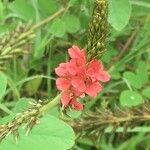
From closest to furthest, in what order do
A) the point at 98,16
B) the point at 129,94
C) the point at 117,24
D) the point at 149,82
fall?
the point at 98,16 → the point at 117,24 → the point at 129,94 → the point at 149,82

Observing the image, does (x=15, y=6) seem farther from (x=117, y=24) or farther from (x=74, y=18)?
(x=117, y=24)

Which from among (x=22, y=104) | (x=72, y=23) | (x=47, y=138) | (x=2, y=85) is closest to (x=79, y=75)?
(x=47, y=138)

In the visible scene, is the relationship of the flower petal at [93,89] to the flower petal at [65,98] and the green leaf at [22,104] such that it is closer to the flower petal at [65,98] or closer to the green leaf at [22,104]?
the flower petal at [65,98]

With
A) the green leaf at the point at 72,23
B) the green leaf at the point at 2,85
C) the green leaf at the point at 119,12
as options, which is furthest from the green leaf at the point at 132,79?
the green leaf at the point at 2,85

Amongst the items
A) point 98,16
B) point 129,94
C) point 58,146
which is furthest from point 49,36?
point 98,16

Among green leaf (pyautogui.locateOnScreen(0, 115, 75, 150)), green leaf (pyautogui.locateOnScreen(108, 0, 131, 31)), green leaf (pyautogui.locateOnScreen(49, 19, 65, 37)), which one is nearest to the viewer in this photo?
green leaf (pyautogui.locateOnScreen(0, 115, 75, 150))

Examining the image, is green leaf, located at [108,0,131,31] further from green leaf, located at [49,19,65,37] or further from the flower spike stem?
the flower spike stem

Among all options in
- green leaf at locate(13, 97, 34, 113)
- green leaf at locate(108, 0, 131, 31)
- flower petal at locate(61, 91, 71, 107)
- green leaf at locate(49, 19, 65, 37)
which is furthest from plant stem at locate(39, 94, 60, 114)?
green leaf at locate(49, 19, 65, 37)
